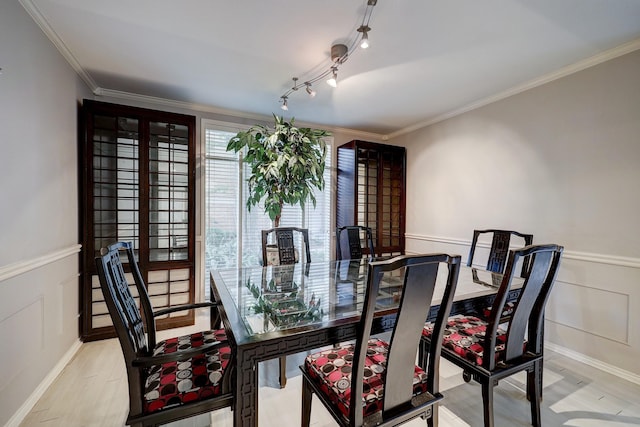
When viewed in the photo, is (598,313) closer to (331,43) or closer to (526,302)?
(526,302)

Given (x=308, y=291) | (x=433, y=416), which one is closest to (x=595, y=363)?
(x=433, y=416)

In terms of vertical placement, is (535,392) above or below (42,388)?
above

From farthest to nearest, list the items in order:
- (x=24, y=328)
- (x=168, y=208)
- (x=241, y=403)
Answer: (x=168, y=208), (x=24, y=328), (x=241, y=403)

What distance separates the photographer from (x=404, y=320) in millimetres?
1114

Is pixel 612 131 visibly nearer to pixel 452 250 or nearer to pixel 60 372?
pixel 452 250

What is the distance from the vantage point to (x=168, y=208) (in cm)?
297

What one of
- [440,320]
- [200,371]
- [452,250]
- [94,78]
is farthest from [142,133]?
[452,250]

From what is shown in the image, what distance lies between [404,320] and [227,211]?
2.97 meters

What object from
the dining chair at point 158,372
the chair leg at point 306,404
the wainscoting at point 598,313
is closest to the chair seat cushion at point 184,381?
the dining chair at point 158,372

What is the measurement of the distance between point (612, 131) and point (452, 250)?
6.11ft

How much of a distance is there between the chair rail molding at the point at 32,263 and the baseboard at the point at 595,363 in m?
4.15

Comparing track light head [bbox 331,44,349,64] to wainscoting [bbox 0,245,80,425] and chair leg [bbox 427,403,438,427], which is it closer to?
chair leg [bbox 427,403,438,427]

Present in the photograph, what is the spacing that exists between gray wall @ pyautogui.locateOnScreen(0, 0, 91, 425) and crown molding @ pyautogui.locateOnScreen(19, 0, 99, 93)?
0.04 metres

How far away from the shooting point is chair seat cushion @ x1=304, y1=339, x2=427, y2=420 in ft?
3.90
